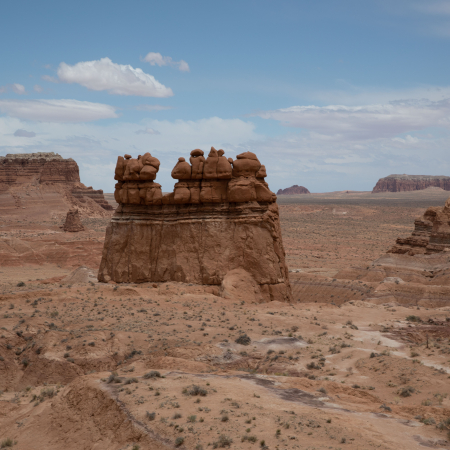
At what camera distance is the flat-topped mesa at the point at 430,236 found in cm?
4091

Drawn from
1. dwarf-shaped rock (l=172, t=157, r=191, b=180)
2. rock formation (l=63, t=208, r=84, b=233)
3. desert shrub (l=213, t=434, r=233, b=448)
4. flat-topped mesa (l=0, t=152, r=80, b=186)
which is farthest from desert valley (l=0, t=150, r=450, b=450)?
flat-topped mesa (l=0, t=152, r=80, b=186)

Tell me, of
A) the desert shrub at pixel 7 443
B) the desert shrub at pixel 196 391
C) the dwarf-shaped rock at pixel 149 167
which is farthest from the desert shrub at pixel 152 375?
the dwarf-shaped rock at pixel 149 167

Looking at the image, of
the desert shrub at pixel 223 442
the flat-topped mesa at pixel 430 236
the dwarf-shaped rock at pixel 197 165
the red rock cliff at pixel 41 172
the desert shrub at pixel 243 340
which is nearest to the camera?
the desert shrub at pixel 223 442

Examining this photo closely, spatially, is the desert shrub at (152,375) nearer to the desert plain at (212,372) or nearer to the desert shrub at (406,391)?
the desert plain at (212,372)

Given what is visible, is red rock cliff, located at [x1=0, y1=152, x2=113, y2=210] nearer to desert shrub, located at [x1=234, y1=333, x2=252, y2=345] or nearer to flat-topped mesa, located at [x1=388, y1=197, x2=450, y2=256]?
flat-topped mesa, located at [x1=388, y1=197, x2=450, y2=256]

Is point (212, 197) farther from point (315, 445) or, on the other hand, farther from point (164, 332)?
point (315, 445)

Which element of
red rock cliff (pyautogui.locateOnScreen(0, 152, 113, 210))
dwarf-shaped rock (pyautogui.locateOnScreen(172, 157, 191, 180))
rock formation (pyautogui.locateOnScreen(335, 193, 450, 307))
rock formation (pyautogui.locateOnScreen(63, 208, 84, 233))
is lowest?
rock formation (pyautogui.locateOnScreen(335, 193, 450, 307))

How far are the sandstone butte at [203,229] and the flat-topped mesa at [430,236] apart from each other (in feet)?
68.8

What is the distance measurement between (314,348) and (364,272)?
76.9ft

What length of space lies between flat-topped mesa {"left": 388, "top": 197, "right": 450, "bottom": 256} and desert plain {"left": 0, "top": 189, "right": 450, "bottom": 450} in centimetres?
2002

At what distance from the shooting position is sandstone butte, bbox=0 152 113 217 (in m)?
85.6

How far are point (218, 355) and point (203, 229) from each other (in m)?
9.97

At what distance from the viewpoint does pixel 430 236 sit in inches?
1657

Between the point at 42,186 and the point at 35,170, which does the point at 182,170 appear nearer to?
the point at 42,186
